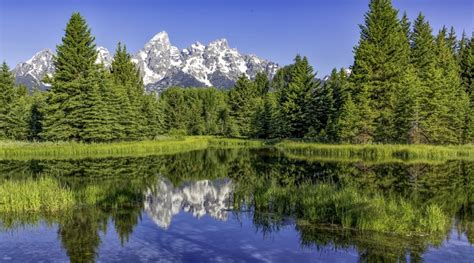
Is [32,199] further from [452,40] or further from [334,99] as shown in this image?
[452,40]

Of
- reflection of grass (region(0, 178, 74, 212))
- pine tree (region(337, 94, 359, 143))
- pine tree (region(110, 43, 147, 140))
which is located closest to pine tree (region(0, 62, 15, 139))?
pine tree (region(110, 43, 147, 140))

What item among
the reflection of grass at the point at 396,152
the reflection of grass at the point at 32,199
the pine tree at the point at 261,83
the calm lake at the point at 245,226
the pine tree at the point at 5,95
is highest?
the pine tree at the point at 261,83

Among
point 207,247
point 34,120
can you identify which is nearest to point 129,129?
point 34,120

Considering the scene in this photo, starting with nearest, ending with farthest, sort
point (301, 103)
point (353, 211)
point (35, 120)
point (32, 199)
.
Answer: point (353, 211) → point (32, 199) → point (35, 120) → point (301, 103)

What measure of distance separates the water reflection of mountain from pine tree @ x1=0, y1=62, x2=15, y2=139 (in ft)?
134

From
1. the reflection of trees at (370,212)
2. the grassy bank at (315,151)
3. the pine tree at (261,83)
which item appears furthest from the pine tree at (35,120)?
the pine tree at (261,83)

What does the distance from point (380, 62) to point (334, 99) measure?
1079cm

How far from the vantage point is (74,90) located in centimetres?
4956

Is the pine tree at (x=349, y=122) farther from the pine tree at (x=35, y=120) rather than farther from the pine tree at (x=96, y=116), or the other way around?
the pine tree at (x=35, y=120)

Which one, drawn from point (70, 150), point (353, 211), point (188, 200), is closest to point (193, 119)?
point (70, 150)

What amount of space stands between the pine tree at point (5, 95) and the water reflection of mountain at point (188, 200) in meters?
40.7

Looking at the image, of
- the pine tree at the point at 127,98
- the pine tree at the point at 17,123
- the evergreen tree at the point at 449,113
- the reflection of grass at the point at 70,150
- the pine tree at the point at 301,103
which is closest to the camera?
the reflection of grass at the point at 70,150

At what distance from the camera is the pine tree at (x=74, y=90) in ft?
157

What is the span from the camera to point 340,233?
42.0 ft
